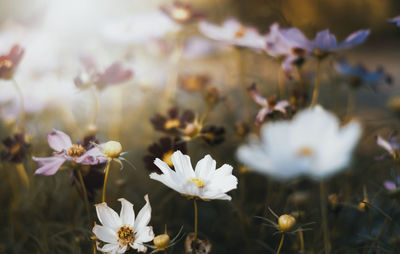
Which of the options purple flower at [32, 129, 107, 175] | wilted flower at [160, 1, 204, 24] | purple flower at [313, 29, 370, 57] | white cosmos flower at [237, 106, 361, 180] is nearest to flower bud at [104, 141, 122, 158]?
purple flower at [32, 129, 107, 175]

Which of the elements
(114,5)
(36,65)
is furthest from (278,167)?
(114,5)

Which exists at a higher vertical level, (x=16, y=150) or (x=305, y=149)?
(x=305, y=149)

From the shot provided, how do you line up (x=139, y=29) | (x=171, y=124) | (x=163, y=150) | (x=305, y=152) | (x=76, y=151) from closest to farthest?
(x=305, y=152) → (x=76, y=151) → (x=163, y=150) → (x=171, y=124) → (x=139, y=29)

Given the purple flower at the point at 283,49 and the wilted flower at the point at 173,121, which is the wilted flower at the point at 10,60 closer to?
the wilted flower at the point at 173,121

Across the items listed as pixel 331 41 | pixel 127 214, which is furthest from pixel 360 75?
pixel 127 214

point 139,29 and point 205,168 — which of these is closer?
point 205,168

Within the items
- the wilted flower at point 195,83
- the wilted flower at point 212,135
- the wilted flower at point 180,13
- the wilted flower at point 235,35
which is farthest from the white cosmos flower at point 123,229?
the wilted flower at point 195,83

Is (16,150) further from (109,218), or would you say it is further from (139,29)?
(139,29)
